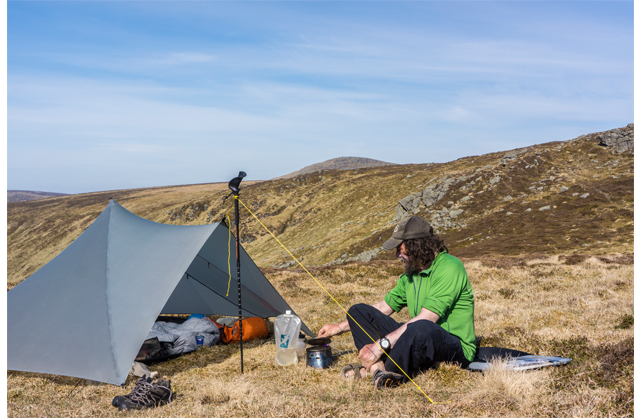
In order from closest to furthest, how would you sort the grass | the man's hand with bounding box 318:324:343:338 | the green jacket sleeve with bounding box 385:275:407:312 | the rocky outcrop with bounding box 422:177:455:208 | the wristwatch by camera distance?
the grass, the wristwatch, the green jacket sleeve with bounding box 385:275:407:312, the man's hand with bounding box 318:324:343:338, the rocky outcrop with bounding box 422:177:455:208

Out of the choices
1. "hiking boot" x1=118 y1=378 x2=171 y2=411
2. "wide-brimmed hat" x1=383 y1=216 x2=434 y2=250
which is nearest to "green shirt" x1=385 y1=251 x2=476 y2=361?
"wide-brimmed hat" x1=383 y1=216 x2=434 y2=250

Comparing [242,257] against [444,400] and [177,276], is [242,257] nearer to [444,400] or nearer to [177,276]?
[177,276]

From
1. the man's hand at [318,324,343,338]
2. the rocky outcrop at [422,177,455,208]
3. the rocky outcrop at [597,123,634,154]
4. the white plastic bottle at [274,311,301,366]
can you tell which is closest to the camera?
the man's hand at [318,324,343,338]

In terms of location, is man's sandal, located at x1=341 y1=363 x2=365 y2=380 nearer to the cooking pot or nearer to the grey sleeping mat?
the cooking pot

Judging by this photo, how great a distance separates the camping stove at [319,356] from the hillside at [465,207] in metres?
19.7

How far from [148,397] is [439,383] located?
3.01m

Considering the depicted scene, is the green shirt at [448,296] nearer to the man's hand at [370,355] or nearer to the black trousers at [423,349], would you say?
the black trousers at [423,349]

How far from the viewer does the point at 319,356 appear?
5.95 meters

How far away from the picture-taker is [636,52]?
18.2ft

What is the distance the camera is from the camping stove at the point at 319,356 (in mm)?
5945

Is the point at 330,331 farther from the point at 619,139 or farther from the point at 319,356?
the point at 619,139

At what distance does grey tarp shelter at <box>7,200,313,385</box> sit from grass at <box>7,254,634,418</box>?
0.99ft

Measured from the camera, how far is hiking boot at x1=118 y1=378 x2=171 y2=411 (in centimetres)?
468

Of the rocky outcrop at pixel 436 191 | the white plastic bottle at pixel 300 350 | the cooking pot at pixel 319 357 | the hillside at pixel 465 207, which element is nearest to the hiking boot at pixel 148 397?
the cooking pot at pixel 319 357
